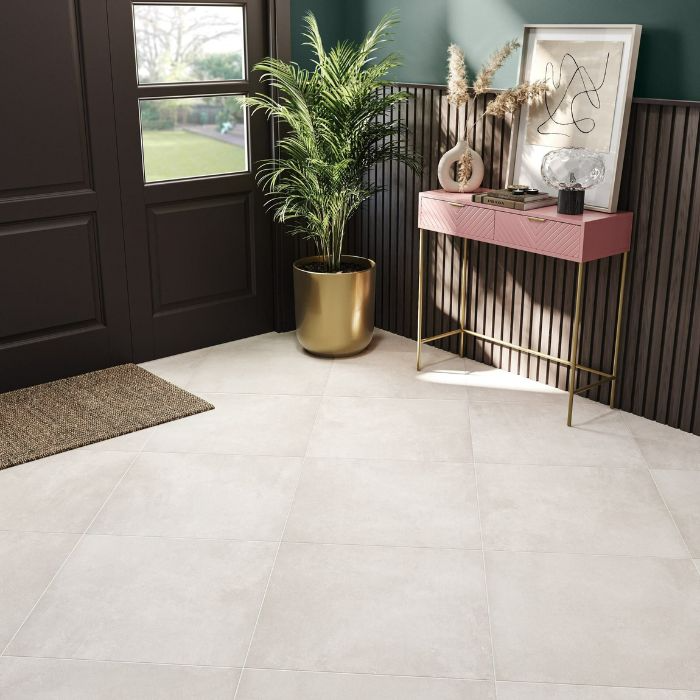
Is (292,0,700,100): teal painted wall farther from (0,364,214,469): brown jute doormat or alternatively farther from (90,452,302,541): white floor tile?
(90,452,302,541): white floor tile

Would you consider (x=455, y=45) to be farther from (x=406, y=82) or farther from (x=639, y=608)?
(x=639, y=608)

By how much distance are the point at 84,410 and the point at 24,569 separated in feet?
4.05

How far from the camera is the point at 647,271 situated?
147 inches

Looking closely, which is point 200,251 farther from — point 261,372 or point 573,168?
point 573,168

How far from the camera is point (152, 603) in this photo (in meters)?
2.61

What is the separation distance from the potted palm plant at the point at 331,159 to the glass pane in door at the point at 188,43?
19 cm

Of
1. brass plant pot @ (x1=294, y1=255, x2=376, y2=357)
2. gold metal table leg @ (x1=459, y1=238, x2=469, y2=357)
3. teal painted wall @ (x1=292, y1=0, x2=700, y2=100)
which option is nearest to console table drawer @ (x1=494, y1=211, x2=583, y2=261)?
gold metal table leg @ (x1=459, y1=238, x2=469, y2=357)

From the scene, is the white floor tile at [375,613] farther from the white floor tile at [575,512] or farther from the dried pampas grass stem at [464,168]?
the dried pampas grass stem at [464,168]

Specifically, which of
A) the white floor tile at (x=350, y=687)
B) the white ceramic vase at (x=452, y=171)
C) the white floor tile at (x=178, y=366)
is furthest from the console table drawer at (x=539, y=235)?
the white floor tile at (x=350, y=687)

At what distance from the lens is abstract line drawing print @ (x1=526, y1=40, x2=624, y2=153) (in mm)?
3631

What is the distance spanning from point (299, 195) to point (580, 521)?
7.30 feet

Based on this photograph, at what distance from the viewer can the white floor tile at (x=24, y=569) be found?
2561mm

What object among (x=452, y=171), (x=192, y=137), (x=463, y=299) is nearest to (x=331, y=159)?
(x=452, y=171)

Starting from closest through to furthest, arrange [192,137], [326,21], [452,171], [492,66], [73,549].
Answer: [73,549], [492,66], [452,171], [192,137], [326,21]
